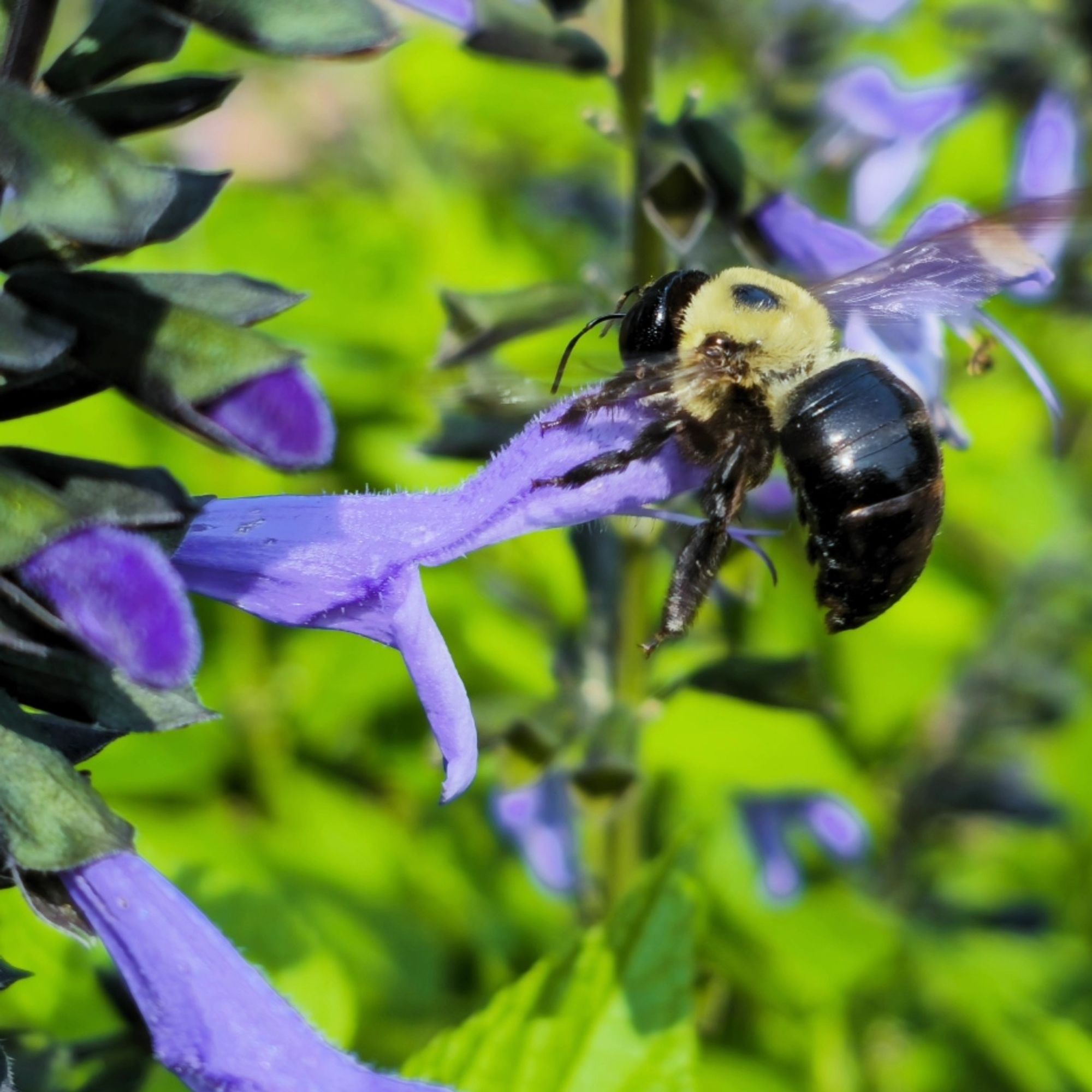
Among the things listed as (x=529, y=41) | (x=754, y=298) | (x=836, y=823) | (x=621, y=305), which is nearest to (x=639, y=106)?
(x=529, y=41)

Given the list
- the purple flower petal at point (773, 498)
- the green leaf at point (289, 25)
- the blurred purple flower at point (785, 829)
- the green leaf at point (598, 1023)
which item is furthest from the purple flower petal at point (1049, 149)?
→ the green leaf at point (289, 25)

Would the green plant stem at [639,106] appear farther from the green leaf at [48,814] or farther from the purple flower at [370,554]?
the green leaf at [48,814]

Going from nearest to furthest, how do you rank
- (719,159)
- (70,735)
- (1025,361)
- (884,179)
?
(70,735), (1025,361), (719,159), (884,179)

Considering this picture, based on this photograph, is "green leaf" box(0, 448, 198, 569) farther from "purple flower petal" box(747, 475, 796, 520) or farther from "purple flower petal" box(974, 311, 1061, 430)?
"purple flower petal" box(747, 475, 796, 520)

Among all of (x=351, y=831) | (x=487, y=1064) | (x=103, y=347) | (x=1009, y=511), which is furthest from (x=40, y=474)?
(x=1009, y=511)

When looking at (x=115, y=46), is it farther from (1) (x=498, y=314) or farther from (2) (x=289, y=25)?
(1) (x=498, y=314)

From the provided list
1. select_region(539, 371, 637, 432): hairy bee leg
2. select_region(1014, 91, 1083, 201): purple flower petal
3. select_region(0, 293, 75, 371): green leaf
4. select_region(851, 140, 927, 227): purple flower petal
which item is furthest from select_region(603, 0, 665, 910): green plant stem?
select_region(1014, 91, 1083, 201): purple flower petal
